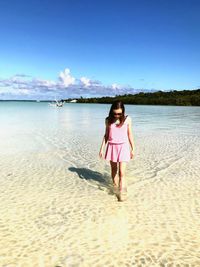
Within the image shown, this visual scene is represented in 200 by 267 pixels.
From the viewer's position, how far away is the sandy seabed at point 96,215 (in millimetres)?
4410

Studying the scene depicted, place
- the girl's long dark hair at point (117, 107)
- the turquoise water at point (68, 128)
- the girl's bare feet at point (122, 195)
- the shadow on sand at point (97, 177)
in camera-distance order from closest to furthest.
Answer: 1. the girl's long dark hair at point (117, 107)
2. the girl's bare feet at point (122, 195)
3. the shadow on sand at point (97, 177)
4. the turquoise water at point (68, 128)

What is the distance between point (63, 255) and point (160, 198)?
3.08 m

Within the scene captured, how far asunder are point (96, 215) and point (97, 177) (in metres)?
2.81

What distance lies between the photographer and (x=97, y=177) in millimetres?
8617

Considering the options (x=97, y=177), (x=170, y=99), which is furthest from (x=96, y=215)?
(x=170, y=99)

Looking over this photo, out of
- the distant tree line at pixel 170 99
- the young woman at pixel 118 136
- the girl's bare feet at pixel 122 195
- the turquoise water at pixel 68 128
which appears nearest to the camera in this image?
the young woman at pixel 118 136

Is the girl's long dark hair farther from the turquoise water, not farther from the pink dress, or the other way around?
the turquoise water

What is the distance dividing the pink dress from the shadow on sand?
119 centimetres

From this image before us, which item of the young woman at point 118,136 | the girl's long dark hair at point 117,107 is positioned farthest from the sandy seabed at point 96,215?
the girl's long dark hair at point 117,107

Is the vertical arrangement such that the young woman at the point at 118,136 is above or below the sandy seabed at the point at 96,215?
above

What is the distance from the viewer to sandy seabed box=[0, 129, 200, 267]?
4.41 m

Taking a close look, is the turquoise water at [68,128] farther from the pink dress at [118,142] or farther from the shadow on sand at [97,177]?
the pink dress at [118,142]

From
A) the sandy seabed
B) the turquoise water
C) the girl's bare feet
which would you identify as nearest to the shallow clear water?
the sandy seabed

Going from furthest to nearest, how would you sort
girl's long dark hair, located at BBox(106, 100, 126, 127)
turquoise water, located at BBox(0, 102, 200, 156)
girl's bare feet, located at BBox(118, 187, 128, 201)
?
turquoise water, located at BBox(0, 102, 200, 156), girl's bare feet, located at BBox(118, 187, 128, 201), girl's long dark hair, located at BBox(106, 100, 126, 127)
